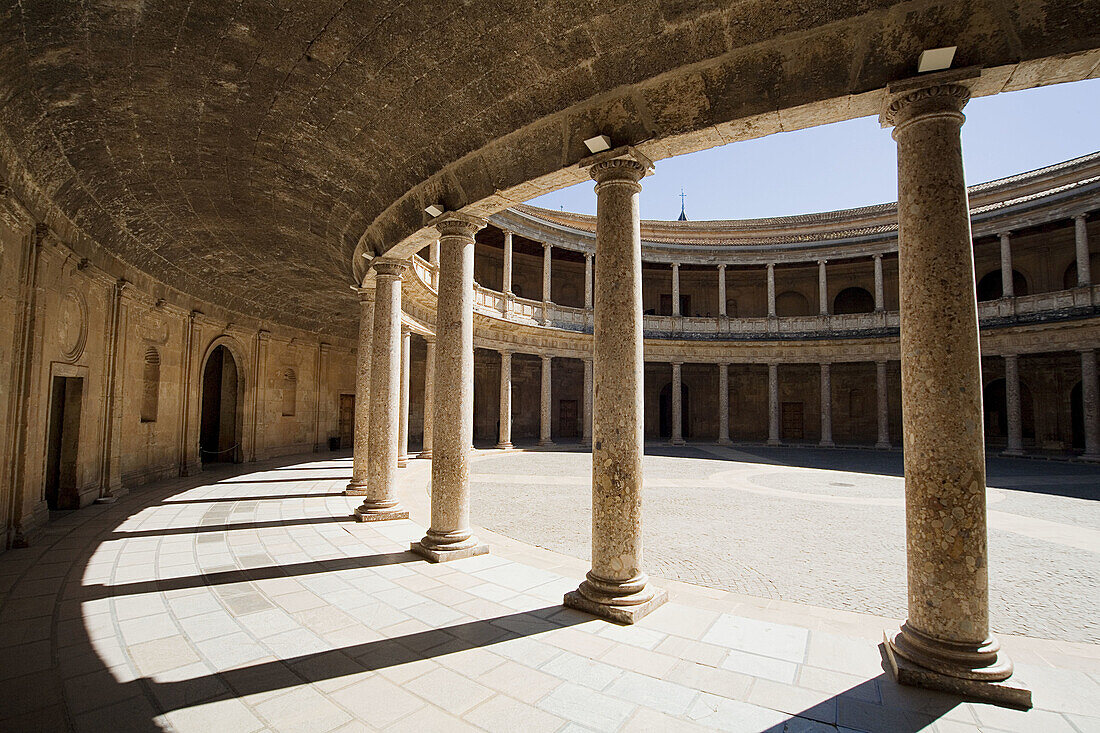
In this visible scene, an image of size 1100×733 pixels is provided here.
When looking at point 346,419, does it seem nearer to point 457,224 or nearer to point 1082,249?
point 457,224

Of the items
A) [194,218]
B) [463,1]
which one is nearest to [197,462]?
[194,218]

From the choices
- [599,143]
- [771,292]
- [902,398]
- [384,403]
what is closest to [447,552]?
[384,403]

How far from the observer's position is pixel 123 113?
19.4ft

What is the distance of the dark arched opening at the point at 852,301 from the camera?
3011cm

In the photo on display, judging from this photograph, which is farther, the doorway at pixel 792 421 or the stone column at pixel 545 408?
the doorway at pixel 792 421

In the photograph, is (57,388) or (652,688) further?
(57,388)

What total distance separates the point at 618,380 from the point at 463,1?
3529mm

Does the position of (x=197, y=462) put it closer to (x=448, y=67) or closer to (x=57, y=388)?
(x=57, y=388)

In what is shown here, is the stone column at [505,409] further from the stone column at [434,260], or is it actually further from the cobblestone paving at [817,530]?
the stone column at [434,260]

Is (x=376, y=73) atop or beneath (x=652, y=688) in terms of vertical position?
atop

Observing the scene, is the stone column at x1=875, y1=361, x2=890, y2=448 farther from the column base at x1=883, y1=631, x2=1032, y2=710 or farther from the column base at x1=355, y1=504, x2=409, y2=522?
the column base at x1=883, y1=631, x2=1032, y2=710

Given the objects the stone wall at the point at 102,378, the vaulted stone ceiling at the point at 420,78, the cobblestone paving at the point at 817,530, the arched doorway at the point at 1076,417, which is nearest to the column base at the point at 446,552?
the cobblestone paving at the point at 817,530

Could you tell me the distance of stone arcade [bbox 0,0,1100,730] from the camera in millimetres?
3664

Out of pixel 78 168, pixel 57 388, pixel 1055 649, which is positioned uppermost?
pixel 78 168
